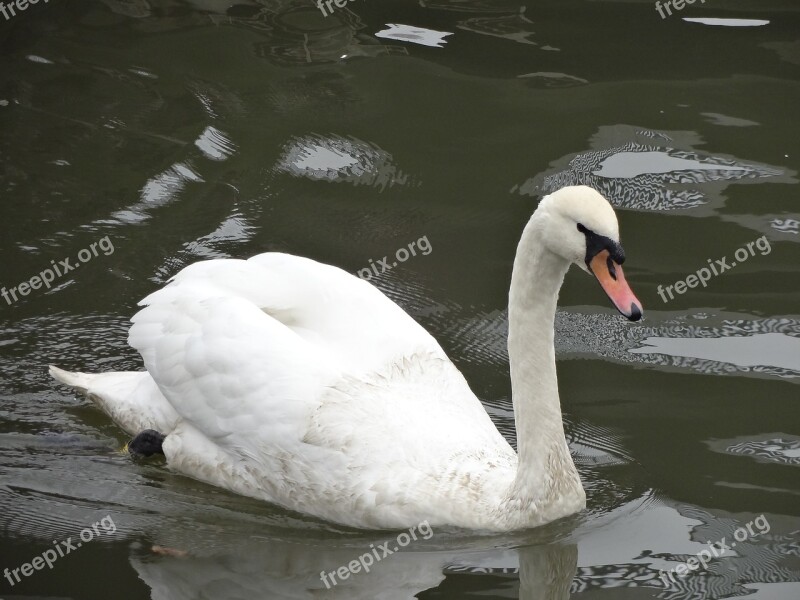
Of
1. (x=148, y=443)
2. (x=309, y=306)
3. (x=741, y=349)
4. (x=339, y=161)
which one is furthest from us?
(x=339, y=161)

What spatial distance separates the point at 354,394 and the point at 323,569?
0.89 meters

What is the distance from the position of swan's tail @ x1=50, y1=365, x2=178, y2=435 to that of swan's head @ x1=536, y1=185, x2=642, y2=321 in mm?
2693

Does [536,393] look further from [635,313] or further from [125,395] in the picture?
[125,395]

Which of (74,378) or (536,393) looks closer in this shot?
(536,393)

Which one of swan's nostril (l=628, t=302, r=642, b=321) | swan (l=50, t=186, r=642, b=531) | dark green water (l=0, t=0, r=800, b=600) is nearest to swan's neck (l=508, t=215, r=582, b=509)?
swan (l=50, t=186, r=642, b=531)

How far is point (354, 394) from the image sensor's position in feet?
20.5

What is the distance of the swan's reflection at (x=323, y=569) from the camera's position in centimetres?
565

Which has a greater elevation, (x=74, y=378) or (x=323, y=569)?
(x=74, y=378)

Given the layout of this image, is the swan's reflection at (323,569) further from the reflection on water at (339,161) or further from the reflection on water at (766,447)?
the reflection on water at (339,161)

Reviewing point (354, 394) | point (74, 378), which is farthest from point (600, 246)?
point (74, 378)

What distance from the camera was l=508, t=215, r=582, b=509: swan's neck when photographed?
5695 millimetres

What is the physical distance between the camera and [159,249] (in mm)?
8773

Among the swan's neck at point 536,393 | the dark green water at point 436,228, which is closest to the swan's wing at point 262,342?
the dark green water at point 436,228

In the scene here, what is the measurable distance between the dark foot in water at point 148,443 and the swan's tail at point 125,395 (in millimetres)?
87
